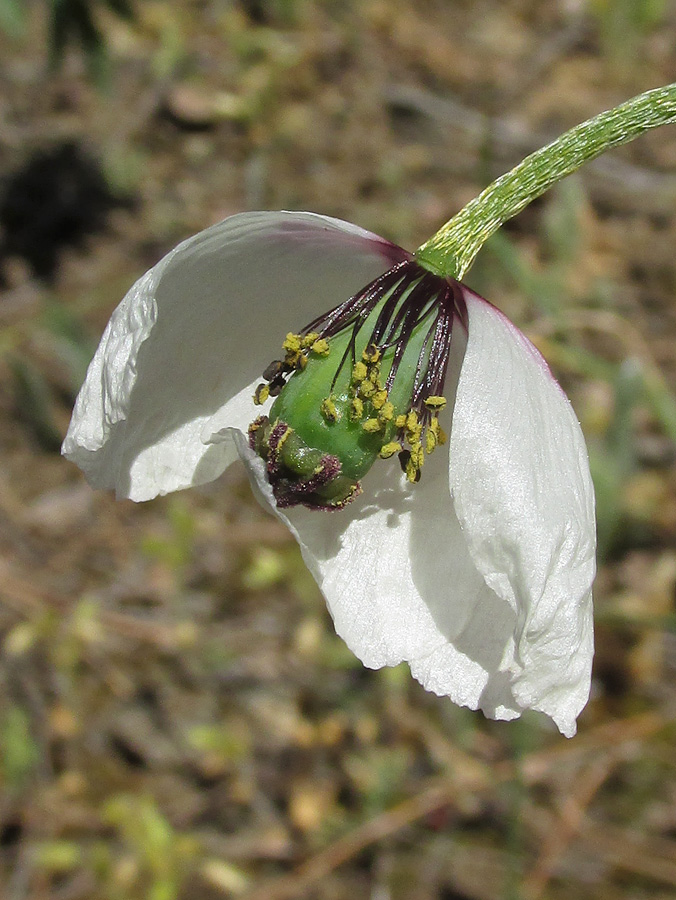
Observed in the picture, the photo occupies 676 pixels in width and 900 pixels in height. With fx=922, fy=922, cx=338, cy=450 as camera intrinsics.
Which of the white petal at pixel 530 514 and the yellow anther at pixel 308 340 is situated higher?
the yellow anther at pixel 308 340

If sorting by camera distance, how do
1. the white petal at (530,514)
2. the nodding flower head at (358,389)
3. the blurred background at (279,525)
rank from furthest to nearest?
the blurred background at (279,525) < the nodding flower head at (358,389) < the white petal at (530,514)

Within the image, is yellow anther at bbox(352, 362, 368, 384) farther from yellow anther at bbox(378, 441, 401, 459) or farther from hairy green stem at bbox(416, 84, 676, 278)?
hairy green stem at bbox(416, 84, 676, 278)

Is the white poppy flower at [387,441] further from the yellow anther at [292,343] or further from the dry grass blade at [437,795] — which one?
the dry grass blade at [437,795]

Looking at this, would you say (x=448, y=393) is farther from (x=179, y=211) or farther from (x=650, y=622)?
(x=179, y=211)

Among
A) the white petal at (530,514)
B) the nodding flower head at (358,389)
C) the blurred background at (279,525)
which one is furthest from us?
the blurred background at (279,525)

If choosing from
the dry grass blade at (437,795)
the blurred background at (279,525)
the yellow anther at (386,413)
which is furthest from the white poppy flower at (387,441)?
the dry grass blade at (437,795)

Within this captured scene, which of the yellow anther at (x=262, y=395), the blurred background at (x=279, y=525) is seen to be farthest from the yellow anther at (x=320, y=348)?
the blurred background at (x=279, y=525)

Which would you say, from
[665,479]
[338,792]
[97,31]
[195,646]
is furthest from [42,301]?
[665,479]

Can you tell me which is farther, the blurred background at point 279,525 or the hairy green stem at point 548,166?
the blurred background at point 279,525
